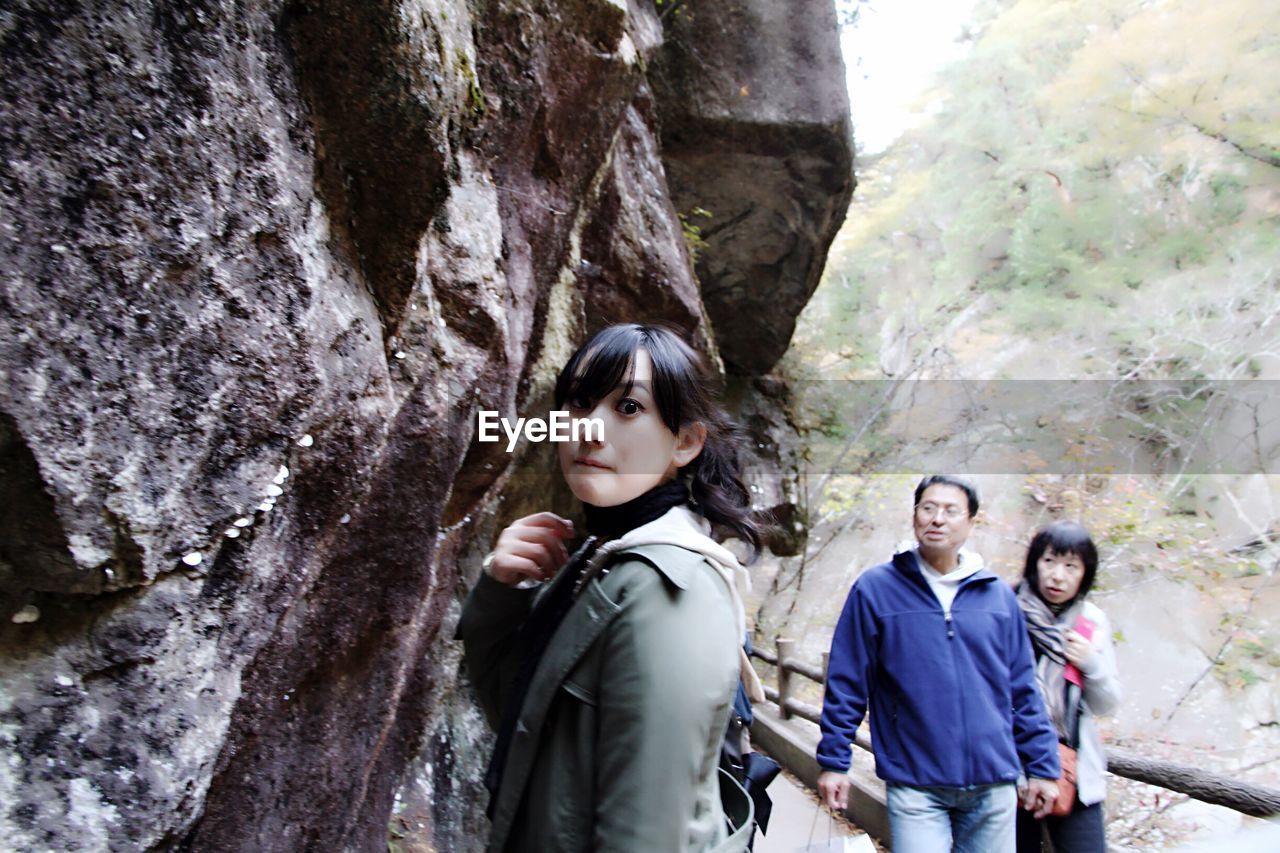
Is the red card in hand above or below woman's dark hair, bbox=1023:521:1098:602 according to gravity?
below

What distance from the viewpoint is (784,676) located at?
6918 mm

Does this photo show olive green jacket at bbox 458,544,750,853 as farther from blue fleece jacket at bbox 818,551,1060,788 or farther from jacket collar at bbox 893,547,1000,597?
jacket collar at bbox 893,547,1000,597

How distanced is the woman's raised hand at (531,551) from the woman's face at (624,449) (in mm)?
125

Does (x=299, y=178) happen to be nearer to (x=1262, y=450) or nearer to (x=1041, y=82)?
(x=1262, y=450)

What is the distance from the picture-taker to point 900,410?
1351 cm

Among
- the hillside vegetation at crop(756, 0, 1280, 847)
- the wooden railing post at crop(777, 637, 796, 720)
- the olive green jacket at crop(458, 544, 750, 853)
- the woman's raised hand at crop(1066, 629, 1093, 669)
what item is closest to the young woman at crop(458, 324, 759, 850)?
the olive green jacket at crop(458, 544, 750, 853)

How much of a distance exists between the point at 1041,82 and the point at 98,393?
1952 centimetres

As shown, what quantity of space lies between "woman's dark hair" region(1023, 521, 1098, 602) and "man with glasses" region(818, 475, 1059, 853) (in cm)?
32

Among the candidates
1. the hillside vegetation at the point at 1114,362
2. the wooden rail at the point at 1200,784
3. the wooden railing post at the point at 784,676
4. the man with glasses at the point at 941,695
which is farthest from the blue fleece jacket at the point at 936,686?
the hillside vegetation at the point at 1114,362

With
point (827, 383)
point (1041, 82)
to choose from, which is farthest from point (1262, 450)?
point (1041, 82)

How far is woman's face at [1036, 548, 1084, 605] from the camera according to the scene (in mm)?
2854

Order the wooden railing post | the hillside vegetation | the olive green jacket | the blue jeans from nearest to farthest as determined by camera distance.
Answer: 1. the olive green jacket
2. the blue jeans
3. the wooden railing post
4. the hillside vegetation

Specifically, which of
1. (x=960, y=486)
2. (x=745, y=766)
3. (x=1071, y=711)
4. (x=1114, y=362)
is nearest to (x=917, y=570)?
(x=960, y=486)

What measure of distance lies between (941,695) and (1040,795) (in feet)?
1.72
